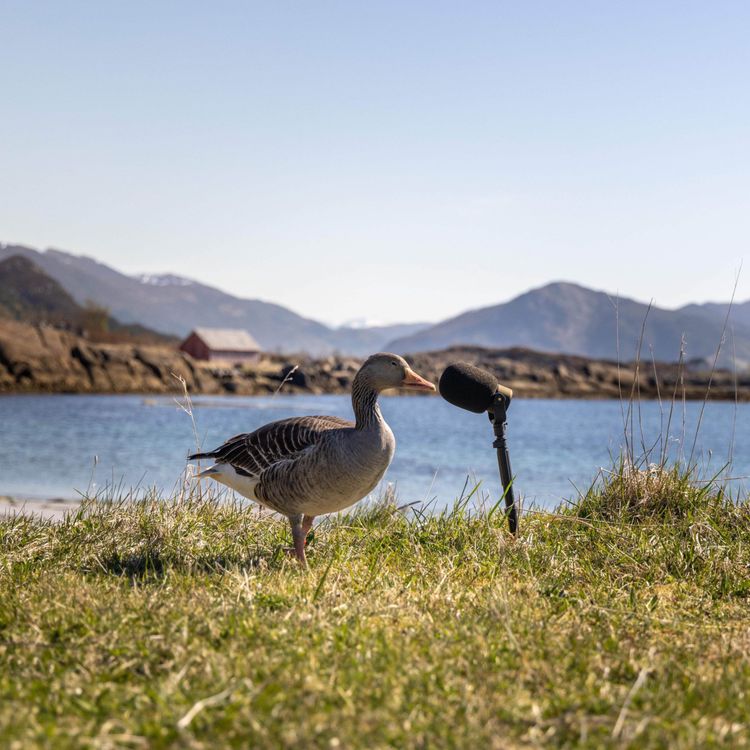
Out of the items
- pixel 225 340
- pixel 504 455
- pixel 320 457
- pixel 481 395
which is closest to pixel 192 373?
pixel 225 340

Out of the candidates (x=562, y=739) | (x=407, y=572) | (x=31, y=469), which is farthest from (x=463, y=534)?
(x=31, y=469)

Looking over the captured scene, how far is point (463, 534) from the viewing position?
25.3 feet

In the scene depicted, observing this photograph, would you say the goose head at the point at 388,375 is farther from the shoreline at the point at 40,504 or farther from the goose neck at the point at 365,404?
the shoreline at the point at 40,504

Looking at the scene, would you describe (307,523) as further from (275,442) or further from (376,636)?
(376,636)

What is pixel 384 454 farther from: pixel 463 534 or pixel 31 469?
pixel 31 469

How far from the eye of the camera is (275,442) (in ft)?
22.6

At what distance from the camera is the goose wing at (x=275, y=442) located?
6809 mm

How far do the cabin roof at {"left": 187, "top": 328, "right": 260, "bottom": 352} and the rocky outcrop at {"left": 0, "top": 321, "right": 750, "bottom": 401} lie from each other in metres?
3.88

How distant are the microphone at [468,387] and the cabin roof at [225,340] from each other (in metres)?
104

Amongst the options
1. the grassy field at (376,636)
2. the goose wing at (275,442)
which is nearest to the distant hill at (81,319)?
the goose wing at (275,442)

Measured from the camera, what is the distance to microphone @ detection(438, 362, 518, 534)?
300 inches

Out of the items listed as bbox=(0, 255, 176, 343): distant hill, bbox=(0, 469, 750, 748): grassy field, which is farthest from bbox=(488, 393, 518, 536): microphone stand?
bbox=(0, 255, 176, 343): distant hill

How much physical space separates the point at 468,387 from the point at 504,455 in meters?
Answer: 0.78

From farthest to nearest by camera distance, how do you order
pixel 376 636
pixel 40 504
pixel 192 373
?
pixel 192 373
pixel 40 504
pixel 376 636
